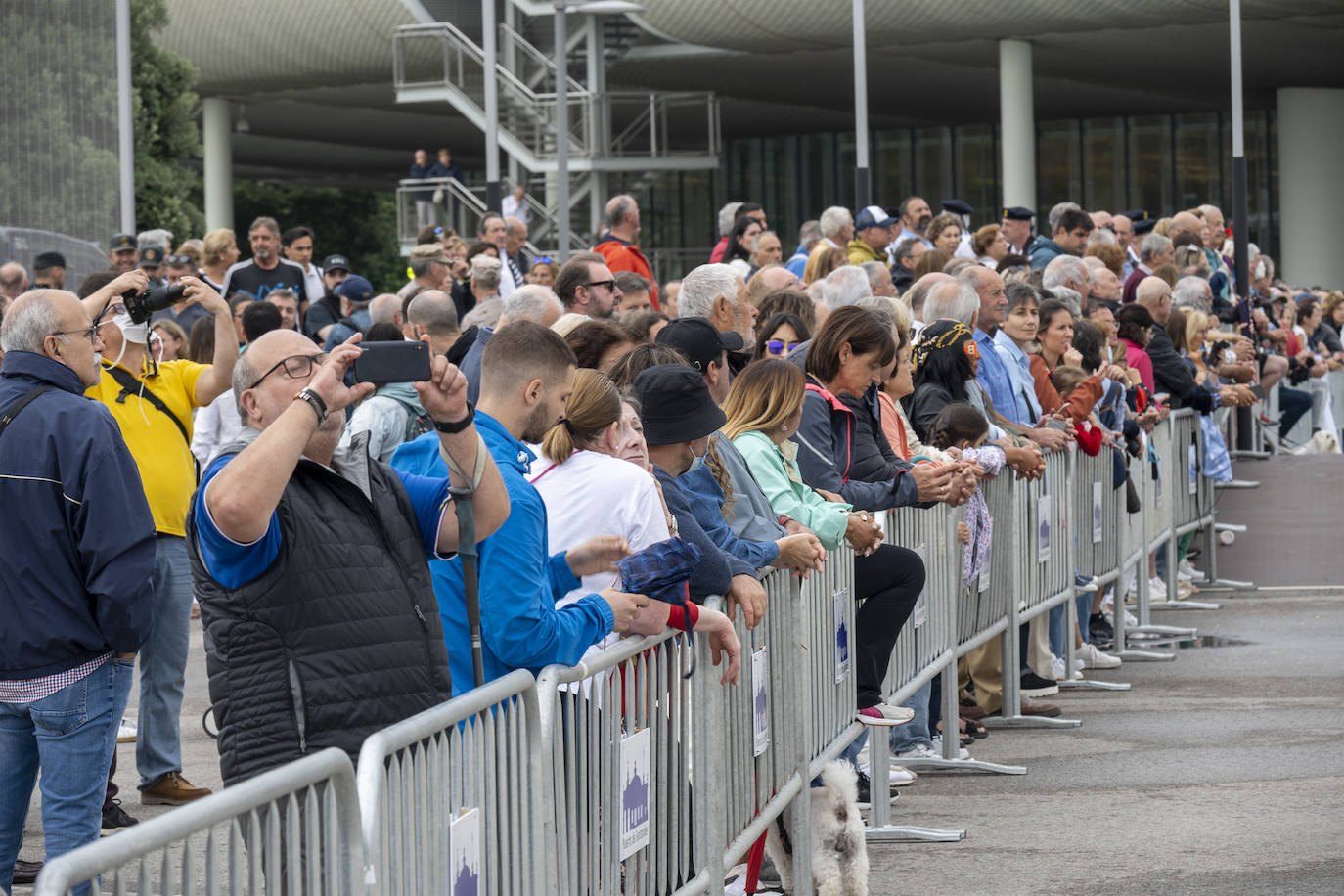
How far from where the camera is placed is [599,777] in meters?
4.27

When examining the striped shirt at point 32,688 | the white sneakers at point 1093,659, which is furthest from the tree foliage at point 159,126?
the striped shirt at point 32,688

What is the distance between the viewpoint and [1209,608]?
45.8ft

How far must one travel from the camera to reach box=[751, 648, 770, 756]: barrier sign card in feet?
18.3

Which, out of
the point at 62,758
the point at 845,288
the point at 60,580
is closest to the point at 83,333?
the point at 60,580

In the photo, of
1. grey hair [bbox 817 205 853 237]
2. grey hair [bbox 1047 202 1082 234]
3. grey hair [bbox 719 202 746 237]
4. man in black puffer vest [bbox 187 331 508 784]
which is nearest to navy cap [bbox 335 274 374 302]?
grey hair [bbox 719 202 746 237]

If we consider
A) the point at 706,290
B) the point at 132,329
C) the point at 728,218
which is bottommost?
the point at 132,329

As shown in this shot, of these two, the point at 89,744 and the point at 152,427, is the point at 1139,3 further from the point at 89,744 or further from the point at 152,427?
the point at 89,744

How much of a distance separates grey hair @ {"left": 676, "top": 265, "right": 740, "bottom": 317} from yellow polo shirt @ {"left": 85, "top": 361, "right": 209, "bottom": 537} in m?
2.54

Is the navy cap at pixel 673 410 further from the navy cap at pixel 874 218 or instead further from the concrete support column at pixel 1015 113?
the concrete support column at pixel 1015 113

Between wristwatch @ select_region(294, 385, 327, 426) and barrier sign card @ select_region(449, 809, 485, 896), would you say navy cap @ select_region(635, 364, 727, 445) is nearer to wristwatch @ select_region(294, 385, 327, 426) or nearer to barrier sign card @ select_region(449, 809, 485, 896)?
wristwatch @ select_region(294, 385, 327, 426)

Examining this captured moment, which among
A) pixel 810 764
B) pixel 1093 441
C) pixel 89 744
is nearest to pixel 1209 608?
pixel 1093 441

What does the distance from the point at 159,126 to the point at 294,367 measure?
2950 cm

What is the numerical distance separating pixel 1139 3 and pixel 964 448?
2726cm

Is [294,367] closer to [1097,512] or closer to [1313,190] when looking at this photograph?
[1097,512]
